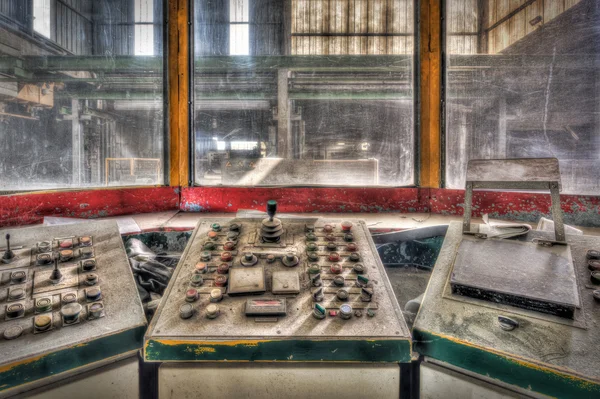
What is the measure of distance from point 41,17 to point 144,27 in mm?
459

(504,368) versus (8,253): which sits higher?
(8,253)

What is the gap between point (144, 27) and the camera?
1685 millimetres

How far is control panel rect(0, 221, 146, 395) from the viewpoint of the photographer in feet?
2.09

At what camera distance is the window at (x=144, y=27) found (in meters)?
1.69

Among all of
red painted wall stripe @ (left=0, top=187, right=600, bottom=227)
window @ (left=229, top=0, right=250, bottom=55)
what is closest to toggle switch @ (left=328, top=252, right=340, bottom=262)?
red painted wall stripe @ (left=0, top=187, right=600, bottom=227)

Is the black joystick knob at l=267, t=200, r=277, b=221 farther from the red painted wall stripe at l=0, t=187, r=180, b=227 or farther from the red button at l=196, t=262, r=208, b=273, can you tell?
the red painted wall stripe at l=0, t=187, r=180, b=227

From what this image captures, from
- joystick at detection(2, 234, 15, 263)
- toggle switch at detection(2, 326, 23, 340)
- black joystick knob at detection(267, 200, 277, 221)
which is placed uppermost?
black joystick knob at detection(267, 200, 277, 221)

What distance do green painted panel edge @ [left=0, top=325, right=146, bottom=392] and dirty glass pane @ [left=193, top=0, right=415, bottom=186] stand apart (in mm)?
1092

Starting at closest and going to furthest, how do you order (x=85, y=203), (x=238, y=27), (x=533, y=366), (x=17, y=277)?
(x=533, y=366) → (x=17, y=277) → (x=85, y=203) → (x=238, y=27)

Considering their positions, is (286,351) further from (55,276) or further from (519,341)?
(55,276)

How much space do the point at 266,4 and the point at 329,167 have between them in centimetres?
102

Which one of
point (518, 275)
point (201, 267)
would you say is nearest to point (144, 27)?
point (201, 267)

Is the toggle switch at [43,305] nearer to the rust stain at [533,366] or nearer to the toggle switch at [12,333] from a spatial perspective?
the toggle switch at [12,333]

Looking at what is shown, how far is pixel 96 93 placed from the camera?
1662 mm
